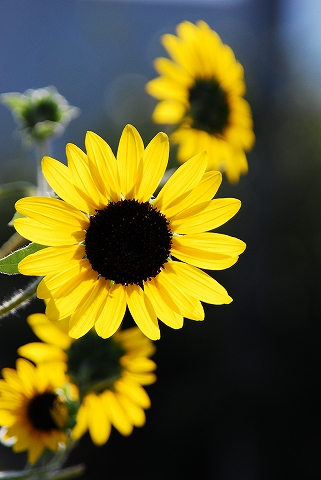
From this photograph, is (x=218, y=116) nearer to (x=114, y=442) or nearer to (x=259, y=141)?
(x=114, y=442)

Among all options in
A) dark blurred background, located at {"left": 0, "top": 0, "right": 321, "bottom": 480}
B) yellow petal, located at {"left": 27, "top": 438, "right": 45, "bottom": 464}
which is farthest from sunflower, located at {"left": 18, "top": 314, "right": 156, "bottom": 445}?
dark blurred background, located at {"left": 0, "top": 0, "right": 321, "bottom": 480}

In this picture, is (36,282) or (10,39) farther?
(10,39)

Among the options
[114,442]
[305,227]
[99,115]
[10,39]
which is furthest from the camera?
[10,39]

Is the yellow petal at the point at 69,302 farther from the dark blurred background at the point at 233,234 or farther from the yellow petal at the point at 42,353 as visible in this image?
the dark blurred background at the point at 233,234

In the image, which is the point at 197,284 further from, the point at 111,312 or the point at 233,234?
the point at 233,234

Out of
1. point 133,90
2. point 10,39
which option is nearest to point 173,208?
point 133,90

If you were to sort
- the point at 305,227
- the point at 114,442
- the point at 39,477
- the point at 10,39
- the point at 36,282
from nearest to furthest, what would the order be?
the point at 36,282
the point at 39,477
the point at 114,442
the point at 305,227
the point at 10,39

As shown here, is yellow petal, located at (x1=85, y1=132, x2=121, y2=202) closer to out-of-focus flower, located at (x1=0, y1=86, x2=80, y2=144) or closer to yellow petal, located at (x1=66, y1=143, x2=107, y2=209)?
yellow petal, located at (x1=66, y1=143, x2=107, y2=209)
